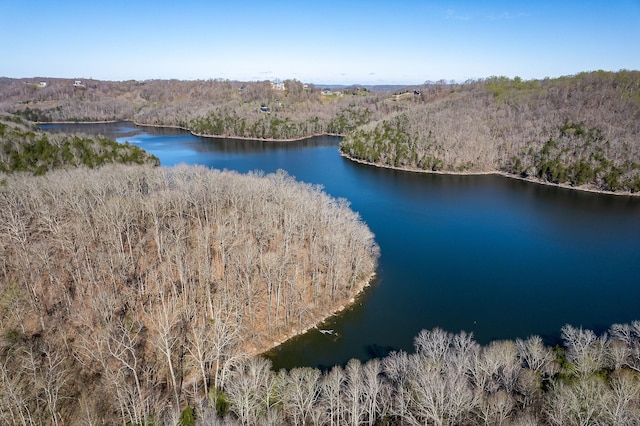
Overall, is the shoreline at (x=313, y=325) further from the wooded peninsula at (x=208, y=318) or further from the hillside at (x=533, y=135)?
the hillside at (x=533, y=135)

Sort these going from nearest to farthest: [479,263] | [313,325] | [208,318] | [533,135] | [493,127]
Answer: [208,318] < [313,325] < [479,263] < [533,135] < [493,127]

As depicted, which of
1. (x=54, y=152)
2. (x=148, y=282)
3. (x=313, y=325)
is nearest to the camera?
(x=313, y=325)

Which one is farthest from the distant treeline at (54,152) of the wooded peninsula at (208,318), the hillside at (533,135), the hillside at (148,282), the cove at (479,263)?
the hillside at (533,135)

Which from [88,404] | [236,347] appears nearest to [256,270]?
[236,347]

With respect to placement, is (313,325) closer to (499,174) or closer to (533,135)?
(499,174)

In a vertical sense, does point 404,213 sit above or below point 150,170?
below

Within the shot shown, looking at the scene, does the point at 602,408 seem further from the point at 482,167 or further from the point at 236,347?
the point at 482,167

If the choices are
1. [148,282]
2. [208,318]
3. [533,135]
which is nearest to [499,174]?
[533,135]
